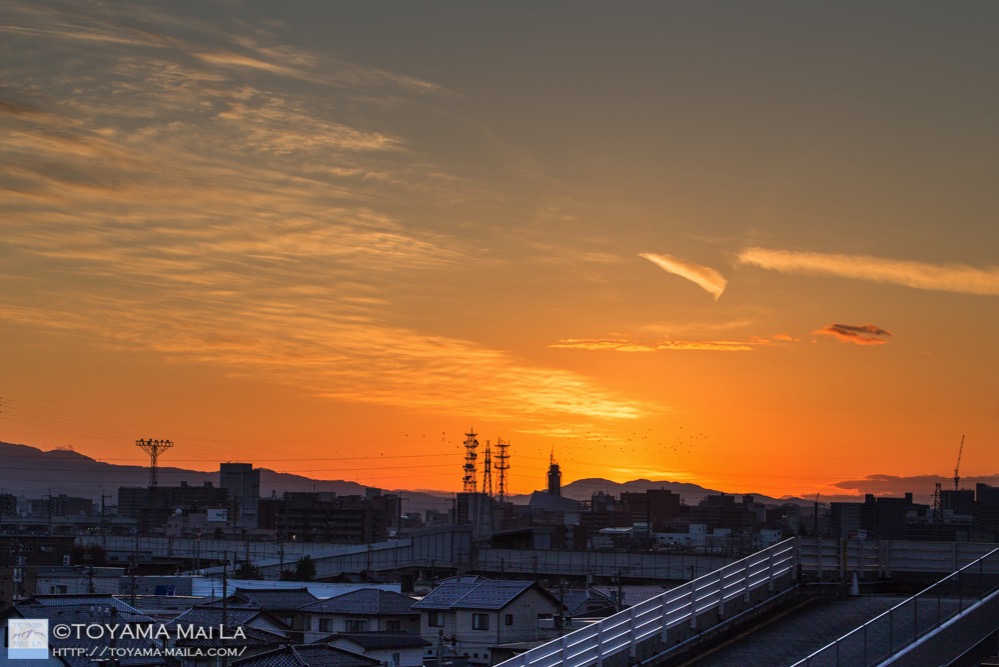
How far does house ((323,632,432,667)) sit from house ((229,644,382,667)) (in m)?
3.32

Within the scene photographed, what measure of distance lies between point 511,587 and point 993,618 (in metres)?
37.2

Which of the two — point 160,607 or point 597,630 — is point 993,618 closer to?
point 597,630

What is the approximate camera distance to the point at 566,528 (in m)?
164

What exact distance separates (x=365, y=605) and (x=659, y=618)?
→ 119 feet

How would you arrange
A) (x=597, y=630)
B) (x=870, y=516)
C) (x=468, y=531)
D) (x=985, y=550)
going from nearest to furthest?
(x=597, y=630), (x=985, y=550), (x=468, y=531), (x=870, y=516)

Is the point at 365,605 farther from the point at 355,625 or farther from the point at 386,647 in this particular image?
→ the point at 386,647

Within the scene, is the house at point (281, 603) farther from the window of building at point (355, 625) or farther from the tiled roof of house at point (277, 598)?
the window of building at point (355, 625)

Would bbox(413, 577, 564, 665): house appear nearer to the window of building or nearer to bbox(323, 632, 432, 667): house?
the window of building

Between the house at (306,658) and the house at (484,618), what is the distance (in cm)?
1237

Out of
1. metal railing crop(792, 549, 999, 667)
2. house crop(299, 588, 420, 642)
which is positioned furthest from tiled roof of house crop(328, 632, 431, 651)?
metal railing crop(792, 549, 999, 667)

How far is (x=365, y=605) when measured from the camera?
53875mm

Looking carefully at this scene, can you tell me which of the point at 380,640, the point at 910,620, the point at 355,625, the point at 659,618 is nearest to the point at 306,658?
the point at 380,640

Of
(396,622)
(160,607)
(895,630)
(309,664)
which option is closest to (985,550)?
(895,630)

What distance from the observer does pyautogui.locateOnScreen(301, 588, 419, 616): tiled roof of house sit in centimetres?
5331
